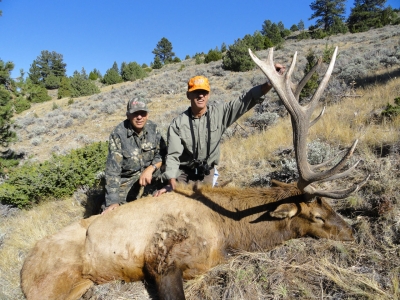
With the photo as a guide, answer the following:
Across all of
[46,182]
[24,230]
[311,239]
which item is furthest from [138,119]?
[46,182]

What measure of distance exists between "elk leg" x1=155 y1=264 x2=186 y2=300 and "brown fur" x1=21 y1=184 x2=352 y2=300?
0.4 inches

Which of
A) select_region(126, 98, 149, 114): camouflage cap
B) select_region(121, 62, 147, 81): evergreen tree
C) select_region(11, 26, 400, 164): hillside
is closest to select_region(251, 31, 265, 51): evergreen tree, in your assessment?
select_region(11, 26, 400, 164): hillside

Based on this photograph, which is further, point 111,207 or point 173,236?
point 111,207

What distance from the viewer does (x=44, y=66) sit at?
6291 centimetres

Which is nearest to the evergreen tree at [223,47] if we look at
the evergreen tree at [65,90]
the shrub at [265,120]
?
the evergreen tree at [65,90]

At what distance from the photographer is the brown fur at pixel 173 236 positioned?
9.87 feet

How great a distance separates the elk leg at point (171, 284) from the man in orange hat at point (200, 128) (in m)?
1.20

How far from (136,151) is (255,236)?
2.64 metres

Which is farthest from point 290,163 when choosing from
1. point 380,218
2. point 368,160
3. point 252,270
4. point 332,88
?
point 332,88

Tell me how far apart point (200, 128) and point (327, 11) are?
187 ft

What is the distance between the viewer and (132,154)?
4.75 m

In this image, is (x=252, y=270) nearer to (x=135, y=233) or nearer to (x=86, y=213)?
(x=135, y=233)

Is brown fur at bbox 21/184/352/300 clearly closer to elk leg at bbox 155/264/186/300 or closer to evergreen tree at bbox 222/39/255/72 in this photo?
elk leg at bbox 155/264/186/300

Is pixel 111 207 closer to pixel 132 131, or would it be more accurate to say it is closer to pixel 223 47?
pixel 132 131
